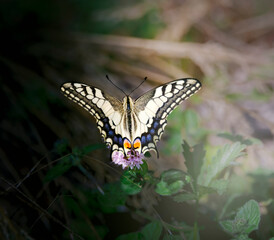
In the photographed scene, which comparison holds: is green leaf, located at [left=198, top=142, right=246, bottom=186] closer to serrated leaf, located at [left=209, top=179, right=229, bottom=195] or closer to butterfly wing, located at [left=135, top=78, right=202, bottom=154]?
serrated leaf, located at [left=209, top=179, right=229, bottom=195]

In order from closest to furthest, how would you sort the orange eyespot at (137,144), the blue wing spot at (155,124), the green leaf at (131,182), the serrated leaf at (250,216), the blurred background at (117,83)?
the serrated leaf at (250,216), the green leaf at (131,182), the orange eyespot at (137,144), the blue wing spot at (155,124), the blurred background at (117,83)

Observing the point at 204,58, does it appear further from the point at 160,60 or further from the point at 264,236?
the point at 264,236

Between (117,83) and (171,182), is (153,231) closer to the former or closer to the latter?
(171,182)

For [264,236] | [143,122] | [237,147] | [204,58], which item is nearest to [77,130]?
[143,122]

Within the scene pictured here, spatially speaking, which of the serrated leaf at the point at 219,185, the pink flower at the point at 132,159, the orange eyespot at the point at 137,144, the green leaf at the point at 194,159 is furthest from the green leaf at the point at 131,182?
the serrated leaf at the point at 219,185

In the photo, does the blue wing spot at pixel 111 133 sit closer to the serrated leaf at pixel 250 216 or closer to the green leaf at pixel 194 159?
the green leaf at pixel 194 159

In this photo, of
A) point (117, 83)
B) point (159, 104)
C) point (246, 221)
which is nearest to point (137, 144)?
point (159, 104)
